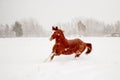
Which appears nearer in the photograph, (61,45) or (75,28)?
(61,45)

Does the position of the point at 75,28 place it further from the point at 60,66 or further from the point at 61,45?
the point at 60,66

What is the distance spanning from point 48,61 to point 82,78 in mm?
536

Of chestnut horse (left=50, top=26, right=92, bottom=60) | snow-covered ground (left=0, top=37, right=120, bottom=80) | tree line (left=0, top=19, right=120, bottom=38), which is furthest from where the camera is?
tree line (left=0, top=19, right=120, bottom=38)

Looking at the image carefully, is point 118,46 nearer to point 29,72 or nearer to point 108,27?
point 108,27

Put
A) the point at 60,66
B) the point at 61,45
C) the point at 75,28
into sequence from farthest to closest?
the point at 75,28, the point at 61,45, the point at 60,66

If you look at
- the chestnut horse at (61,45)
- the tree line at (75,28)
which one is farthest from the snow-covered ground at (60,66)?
the tree line at (75,28)

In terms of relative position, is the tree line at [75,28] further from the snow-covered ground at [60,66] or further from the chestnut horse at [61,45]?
the chestnut horse at [61,45]

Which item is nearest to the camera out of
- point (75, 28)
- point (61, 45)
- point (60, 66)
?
point (60, 66)

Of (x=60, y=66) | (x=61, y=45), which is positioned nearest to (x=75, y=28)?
(x=61, y=45)

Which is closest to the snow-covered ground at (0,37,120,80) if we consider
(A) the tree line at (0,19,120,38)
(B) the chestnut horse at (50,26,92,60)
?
(B) the chestnut horse at (50,26,92,60)

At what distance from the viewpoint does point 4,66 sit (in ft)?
6.27

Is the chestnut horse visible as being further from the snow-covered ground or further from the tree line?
the tree line

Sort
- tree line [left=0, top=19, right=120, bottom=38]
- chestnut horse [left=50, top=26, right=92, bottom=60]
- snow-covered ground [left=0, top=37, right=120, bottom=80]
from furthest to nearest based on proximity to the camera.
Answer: tree line [left=0, top=19, right=120, bottom=38]
chestnut horse [left=50, top=26, right=92, bottom=60]
snow-covered ground [left=0, top=37, right=120, bottom=80]

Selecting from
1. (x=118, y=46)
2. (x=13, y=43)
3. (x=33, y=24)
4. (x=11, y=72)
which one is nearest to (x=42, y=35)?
(x=33, y=24)
